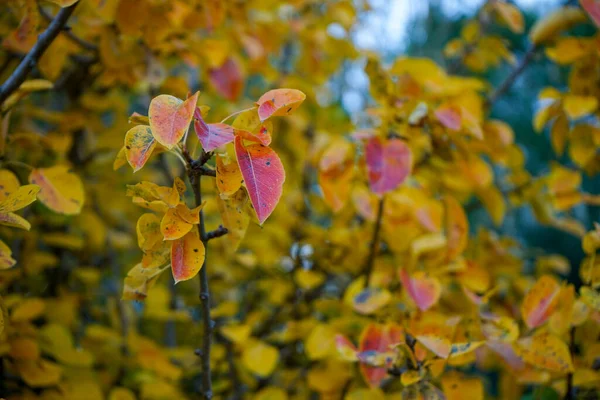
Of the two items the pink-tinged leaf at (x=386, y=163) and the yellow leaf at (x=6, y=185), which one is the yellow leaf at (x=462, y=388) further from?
→ the yellow leaf at (x=6, y=185)

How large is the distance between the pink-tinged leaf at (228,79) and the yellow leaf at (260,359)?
1.88ft

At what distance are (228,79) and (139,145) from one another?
28.4 inches

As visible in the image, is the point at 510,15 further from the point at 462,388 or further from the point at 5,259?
the point at 5,259

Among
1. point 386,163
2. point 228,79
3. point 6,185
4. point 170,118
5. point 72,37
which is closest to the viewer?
point 170,118

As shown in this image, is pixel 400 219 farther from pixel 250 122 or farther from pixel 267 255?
pixel 250 122

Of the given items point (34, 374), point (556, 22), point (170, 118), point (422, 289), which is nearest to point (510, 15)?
point (556, 22)

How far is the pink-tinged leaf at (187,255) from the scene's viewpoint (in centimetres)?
50

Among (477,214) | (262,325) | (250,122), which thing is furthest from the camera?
(477,214)

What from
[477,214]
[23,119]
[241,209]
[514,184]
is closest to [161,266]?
[241,209]

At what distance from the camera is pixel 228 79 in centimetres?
118

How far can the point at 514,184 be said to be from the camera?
125 cm

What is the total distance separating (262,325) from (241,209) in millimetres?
818

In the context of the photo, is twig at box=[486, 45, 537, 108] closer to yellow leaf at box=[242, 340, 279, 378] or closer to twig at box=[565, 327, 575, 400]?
twig at box=[565, 327, 575, 400]

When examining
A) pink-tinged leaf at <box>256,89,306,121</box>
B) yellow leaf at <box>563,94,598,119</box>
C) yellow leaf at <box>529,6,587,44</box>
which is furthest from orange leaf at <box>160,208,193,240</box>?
yellow leaf at <box>529,6,587,44</box>
